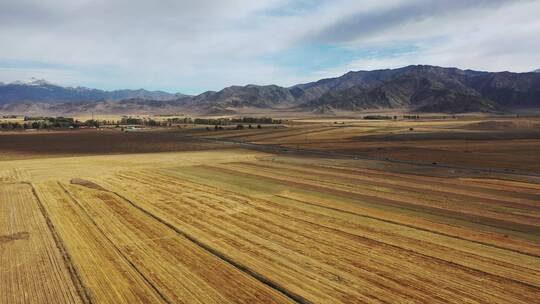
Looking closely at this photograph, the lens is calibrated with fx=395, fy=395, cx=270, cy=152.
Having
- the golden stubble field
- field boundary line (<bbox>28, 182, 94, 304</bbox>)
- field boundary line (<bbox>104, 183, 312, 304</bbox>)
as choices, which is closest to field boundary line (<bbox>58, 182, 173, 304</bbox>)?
the golden stubble field

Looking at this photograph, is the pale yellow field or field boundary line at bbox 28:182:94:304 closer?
field boundary line at bbox 28:182:94:304

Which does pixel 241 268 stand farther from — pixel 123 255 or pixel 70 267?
pixel 70 267

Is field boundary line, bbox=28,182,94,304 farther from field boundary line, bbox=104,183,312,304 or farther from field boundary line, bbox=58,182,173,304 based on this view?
field boundary line, bbox=104,183,312,304

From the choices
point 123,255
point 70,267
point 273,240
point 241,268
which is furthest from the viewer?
point 273,240

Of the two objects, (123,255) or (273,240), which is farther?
(273,240)

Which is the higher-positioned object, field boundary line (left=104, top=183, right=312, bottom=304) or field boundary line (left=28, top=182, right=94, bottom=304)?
field boundary line (left=28, top=182, right=94, bottom=304)

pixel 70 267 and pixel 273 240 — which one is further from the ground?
pixel 70 267

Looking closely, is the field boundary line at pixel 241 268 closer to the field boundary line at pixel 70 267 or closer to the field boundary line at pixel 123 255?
the field boundary line at pixel 123 255

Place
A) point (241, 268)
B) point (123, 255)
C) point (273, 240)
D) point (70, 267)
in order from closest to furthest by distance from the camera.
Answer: point (241, 268)
point (70, 267)
point (123, 255)
point (273, 240)

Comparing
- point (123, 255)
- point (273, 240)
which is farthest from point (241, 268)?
point (123, 255)
